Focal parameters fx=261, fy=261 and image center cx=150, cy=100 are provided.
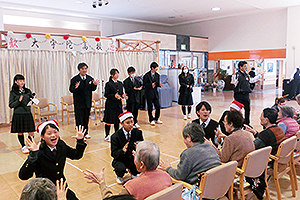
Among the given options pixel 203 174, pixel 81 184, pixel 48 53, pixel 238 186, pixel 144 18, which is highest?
pixel 144 18

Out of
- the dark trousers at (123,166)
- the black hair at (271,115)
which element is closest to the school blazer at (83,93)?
the dark trousers at (123,166)

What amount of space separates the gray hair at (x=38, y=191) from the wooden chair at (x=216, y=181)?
1205mm

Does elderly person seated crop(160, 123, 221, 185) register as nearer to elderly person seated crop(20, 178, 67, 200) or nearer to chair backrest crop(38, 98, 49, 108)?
elderly person seated crop(20, 178, 67, 200)

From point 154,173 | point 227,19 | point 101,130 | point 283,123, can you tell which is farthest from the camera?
point 227,19

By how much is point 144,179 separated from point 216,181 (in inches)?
26.5

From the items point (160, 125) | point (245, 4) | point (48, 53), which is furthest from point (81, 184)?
point (245, 4)

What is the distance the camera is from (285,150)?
2.91m

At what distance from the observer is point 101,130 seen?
6.66 m

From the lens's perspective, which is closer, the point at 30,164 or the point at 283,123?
the point at 30,164

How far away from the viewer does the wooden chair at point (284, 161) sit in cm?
288

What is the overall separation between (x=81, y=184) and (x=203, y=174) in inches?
81.1

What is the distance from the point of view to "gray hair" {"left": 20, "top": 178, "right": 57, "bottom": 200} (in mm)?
1353

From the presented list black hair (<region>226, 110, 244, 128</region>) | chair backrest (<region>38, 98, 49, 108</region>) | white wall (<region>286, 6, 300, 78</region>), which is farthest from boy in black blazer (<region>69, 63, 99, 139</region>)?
white wall (<region>286, 6, 300, 78</region>)

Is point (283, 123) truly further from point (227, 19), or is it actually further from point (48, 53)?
point (227, 19)
